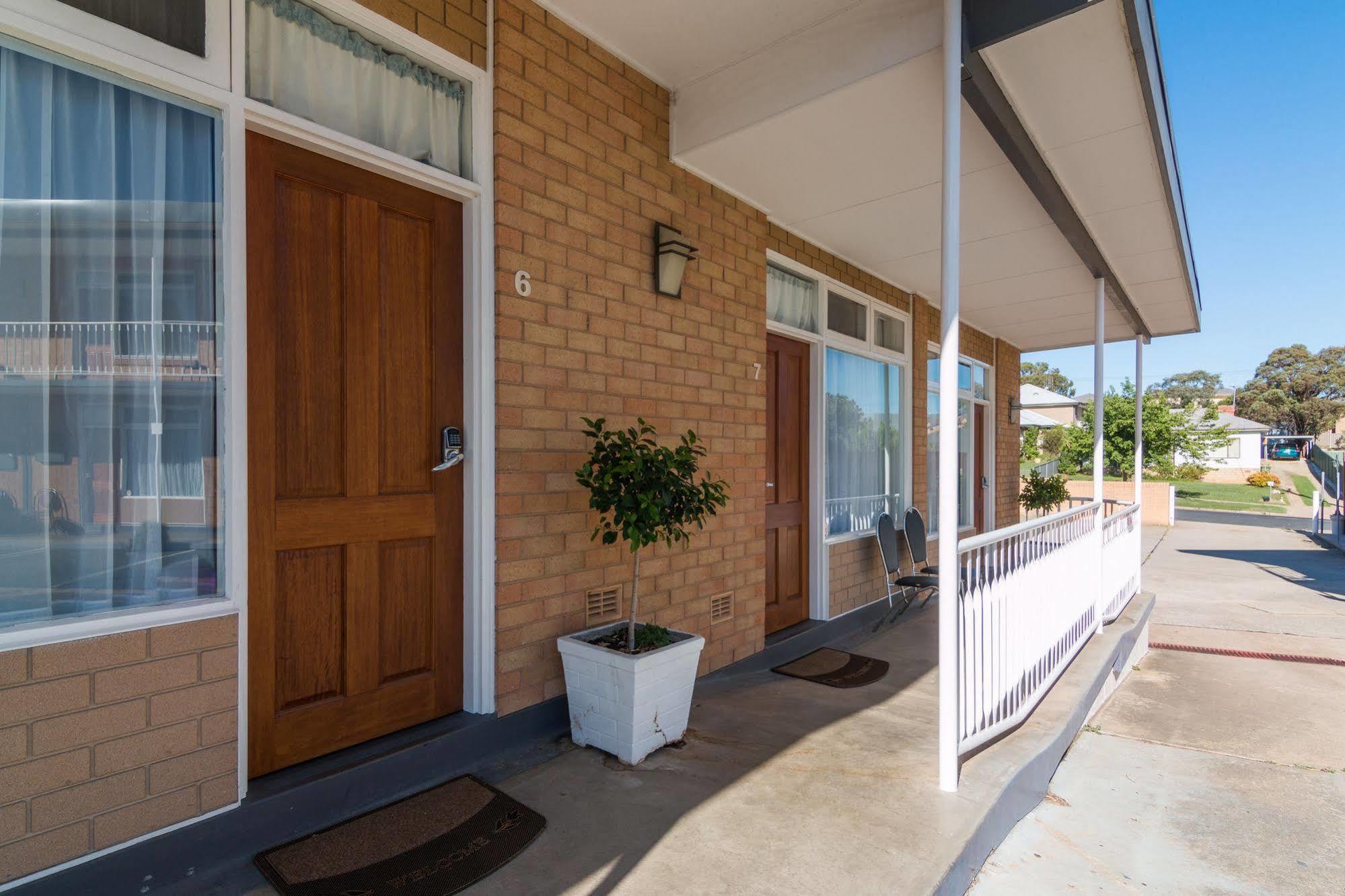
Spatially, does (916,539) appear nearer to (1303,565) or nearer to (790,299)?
(790,299)

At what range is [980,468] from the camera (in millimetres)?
8055

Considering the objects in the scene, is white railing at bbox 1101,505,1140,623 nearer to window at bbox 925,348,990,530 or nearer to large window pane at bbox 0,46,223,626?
window at bbox 925,348,990,530

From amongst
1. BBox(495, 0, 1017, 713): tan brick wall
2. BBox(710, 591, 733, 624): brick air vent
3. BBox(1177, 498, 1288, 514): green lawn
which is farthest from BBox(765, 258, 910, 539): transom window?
BBox(1177, 498, 1288, 514): green lawn

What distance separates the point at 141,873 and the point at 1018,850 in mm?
2632

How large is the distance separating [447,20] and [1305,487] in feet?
110

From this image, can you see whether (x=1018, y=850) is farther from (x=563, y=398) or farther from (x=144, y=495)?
(x=144, y=495)

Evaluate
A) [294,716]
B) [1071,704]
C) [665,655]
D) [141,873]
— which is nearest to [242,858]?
[141,873]

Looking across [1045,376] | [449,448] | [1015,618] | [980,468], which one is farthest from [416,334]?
[1045,376]

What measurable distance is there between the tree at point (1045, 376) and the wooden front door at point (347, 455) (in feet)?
157

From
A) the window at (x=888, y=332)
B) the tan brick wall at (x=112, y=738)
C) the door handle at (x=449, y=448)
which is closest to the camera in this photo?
the tan brick wall at (x=112, y=738)

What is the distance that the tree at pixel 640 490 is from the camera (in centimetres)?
249

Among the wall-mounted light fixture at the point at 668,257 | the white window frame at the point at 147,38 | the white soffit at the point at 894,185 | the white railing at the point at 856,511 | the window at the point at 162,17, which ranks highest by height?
the white soffit at the point at 894,185

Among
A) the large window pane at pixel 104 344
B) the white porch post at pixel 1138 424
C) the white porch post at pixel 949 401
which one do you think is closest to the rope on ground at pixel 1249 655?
the white porch post at pixel 1138 424

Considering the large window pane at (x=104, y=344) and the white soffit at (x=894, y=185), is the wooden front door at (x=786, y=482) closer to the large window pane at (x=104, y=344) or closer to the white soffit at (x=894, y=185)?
the white soffit at (x=894, y=185)
